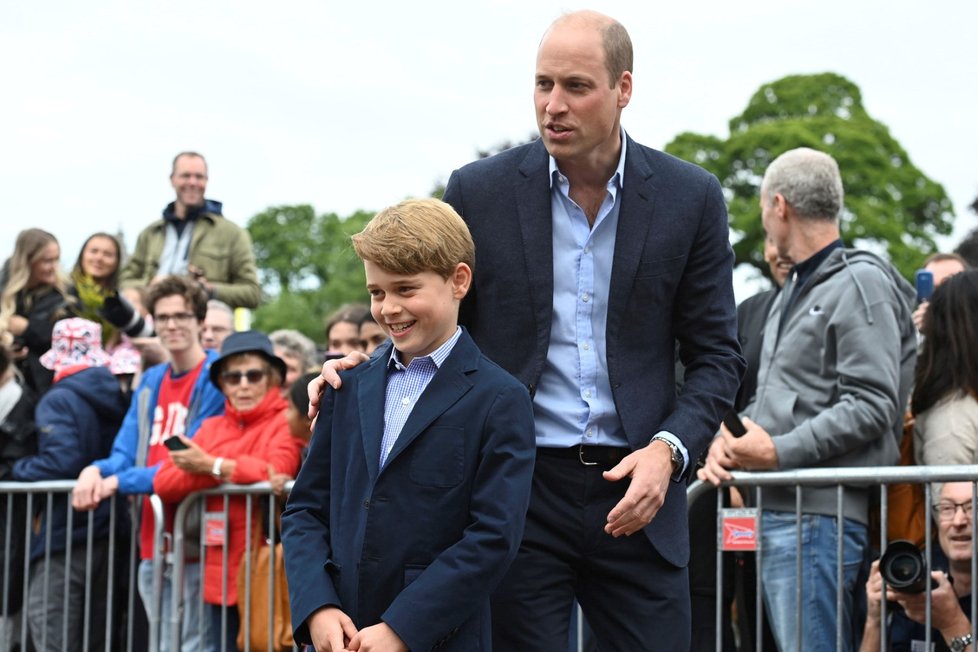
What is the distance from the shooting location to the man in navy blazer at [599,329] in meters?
3.55

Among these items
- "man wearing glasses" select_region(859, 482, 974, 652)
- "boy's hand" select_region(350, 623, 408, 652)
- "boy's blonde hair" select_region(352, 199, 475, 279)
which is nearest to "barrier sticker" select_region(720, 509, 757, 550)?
"man wearing glasses" select_region(859, 482, 974, 652)

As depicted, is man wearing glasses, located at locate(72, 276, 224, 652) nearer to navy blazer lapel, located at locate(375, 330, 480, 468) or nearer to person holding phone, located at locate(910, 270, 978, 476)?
person holding phone, located at locate(910, 270, 978, 476)

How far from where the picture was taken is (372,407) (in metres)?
3.36

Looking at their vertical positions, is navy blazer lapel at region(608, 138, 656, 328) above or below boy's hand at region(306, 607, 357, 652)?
above

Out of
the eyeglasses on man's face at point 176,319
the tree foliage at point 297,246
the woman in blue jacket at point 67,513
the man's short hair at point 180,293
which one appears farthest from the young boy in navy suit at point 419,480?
the tree foliage at point 297,246

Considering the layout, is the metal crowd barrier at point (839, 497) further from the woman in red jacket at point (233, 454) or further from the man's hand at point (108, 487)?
the man's hand at point (108, 487)

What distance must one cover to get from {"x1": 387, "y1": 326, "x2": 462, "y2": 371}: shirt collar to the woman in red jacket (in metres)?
3.03

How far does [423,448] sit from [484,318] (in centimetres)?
57

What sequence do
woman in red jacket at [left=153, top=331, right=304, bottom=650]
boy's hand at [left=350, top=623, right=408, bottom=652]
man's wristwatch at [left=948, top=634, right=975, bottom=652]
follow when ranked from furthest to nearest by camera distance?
woman in red jacket at [left=153, top=331, right=304, bottom=650]
man's wristwatch at [left=948, top=634, right=975, bottom=652]
boy's hand at [left=350, top=623, right=408, bottom=652]

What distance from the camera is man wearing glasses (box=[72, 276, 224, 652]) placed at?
663 cm

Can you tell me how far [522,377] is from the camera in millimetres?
3613

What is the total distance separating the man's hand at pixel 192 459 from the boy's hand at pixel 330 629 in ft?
10.3

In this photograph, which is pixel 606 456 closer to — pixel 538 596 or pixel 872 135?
pixel 538 596

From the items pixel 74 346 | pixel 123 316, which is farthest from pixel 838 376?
pixel 74 346
